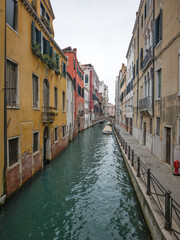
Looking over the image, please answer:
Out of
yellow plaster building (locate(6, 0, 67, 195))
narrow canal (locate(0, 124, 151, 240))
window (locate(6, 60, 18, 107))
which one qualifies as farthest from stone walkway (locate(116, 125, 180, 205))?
window (locate(6, 60, 18, 107))

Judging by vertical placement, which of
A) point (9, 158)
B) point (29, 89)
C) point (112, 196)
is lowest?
point (112, 196)

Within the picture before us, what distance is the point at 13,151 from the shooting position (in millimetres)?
7387

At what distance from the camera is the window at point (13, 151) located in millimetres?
7147

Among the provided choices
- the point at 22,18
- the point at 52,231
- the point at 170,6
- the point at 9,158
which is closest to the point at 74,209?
the point at 52,231

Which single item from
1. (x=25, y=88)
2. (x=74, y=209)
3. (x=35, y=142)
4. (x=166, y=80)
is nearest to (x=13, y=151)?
(x=35, y=142)

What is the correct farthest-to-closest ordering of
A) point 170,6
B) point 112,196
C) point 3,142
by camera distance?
point 170,6
point 112,196
point 3,142

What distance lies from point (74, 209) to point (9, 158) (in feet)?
10.4

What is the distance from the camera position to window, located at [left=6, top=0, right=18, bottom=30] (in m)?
6.99

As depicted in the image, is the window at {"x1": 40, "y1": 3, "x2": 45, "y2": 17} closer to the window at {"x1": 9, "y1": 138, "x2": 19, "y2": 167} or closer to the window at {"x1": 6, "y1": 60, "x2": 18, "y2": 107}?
the window at {"x1": 6, "y1": 60, "x2": 18, "y2": 107}

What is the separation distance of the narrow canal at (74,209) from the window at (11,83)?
3843mm

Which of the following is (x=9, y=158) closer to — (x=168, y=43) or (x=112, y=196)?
(x=112, y=196)

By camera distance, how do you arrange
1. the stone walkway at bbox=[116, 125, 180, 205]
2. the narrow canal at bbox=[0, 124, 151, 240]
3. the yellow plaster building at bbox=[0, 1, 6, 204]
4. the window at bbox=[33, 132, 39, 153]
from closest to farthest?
1. the narrow canal at bbox=[0, 124, 151, 240]
2. the stone walkway at bbox=[116, 125, 180, 205]
3. the yellow plaster building at bbox=[0, 1, 6, 204]
4. the window at bbox=[33, 132, 39, 153]

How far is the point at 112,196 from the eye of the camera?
777 cm

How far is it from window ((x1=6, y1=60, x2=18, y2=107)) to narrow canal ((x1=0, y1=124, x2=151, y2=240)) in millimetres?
3843
